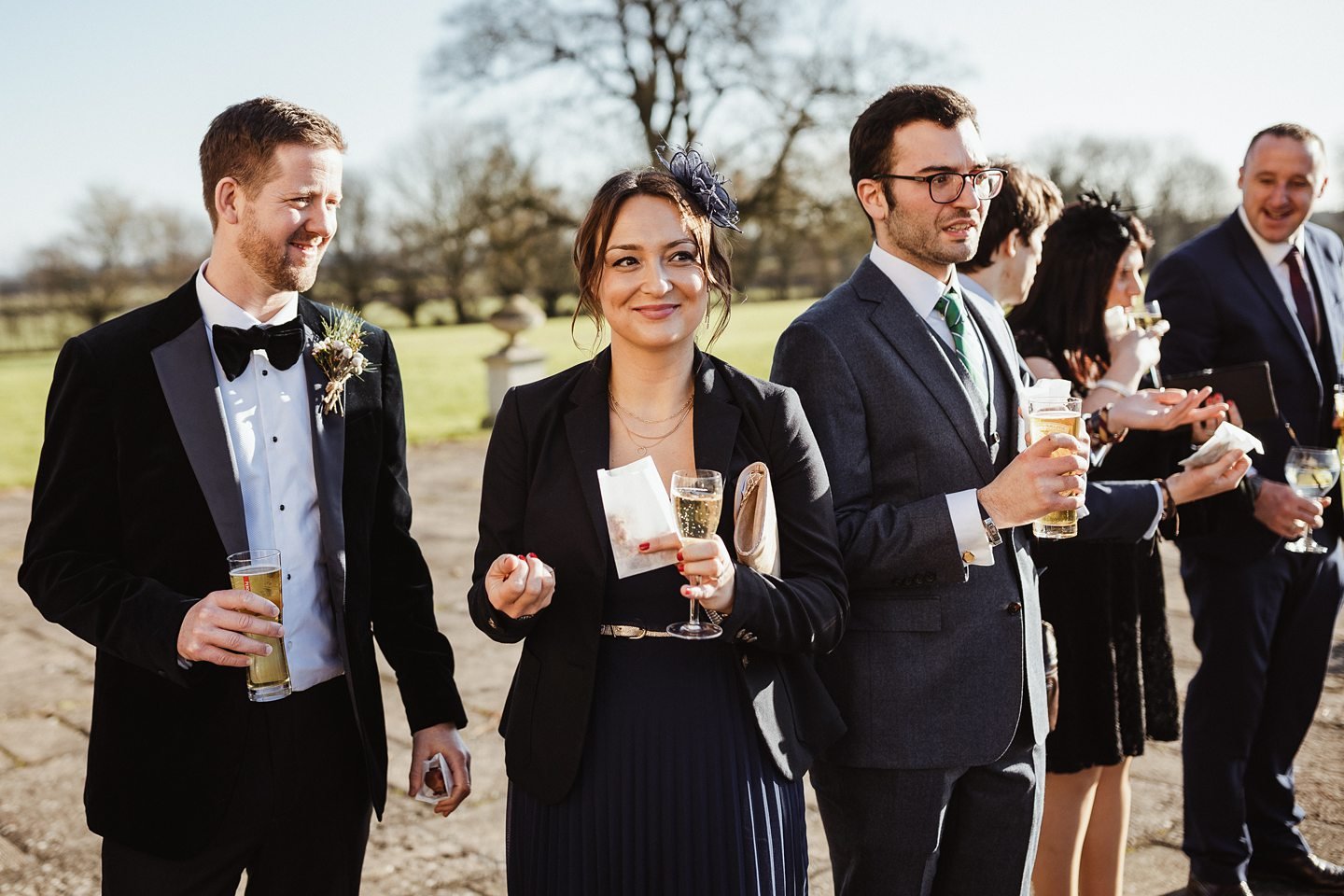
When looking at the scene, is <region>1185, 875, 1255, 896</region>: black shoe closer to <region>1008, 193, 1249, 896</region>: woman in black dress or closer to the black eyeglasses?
<region>1008, 193, 1249, 896</region>: woman in black dress

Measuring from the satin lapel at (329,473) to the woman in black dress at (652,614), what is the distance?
0.34m

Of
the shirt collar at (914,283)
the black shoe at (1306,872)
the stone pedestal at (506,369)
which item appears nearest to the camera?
the shirt collar at (914,283)

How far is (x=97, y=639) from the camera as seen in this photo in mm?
2361

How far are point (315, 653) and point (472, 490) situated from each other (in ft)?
33.4

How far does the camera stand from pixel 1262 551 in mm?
4195

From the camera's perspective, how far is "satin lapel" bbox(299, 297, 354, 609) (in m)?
2.60

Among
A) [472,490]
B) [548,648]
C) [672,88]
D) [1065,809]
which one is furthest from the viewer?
[672,88]

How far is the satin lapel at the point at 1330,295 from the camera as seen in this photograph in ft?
14.9

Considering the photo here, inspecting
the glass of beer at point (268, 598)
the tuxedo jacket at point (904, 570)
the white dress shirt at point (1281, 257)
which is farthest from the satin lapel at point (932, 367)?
the white dress shirt at point (1281, 257)

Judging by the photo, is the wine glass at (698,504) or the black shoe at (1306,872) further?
the black shoe at (1306,872)

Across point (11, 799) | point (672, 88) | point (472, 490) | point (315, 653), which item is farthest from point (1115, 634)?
point (672, 88)

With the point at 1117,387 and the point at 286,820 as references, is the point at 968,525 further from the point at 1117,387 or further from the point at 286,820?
the point at 286,820

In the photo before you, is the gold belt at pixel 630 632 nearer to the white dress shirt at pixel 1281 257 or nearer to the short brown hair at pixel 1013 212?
the short brown hair at pixel 1013 212

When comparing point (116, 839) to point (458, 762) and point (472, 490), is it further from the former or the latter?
point (472, 490)
